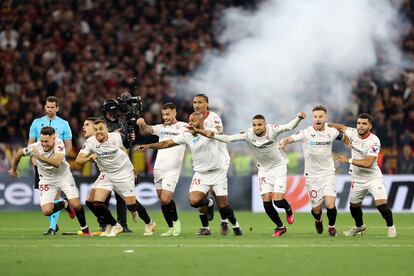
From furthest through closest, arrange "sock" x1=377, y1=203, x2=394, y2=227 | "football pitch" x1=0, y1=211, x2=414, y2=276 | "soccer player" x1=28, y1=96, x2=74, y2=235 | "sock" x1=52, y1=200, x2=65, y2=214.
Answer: "soccer player" x1=28, y1=96, x2=74, y2=235, "sock" x1=52, y1=200, x2=65, y2=214, "sock" x1=377, y1=203, x2=394, y2=227, "football pitch" x1=0, y1=211, x2=414, y2=276

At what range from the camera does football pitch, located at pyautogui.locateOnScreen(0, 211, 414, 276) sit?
474 inches

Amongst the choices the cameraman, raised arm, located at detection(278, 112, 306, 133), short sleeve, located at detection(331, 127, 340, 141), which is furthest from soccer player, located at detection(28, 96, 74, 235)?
short sleeve, located at detection(331, 127, 340, 141)

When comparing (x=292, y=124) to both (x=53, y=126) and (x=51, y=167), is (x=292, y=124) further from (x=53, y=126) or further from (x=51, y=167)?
(x=53, y=126)

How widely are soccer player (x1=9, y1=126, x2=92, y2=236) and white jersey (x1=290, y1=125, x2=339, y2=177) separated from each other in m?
3.61

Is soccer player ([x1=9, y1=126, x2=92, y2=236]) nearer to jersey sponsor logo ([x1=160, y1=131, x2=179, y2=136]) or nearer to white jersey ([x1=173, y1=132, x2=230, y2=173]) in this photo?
jersey sponsor logo ([x1=160, y1=131, x2=179, y2=136])

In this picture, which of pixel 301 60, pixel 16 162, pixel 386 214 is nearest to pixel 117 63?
pixel 301 60

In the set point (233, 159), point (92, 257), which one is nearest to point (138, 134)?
point (233, 159)

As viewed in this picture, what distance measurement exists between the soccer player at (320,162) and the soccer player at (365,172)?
316 millimetres

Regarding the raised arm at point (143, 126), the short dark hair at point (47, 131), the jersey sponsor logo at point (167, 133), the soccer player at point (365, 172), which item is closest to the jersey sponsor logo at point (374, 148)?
the soccer player at point (365, 172)

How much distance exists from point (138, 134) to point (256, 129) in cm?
887

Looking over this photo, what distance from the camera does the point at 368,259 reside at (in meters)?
13.0

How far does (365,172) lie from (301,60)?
11172mm

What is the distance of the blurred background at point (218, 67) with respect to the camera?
25.6 metres

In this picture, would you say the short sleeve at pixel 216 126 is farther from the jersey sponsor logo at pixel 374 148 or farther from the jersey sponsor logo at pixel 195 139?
the jersey sponsor logo at pixel 374 148
